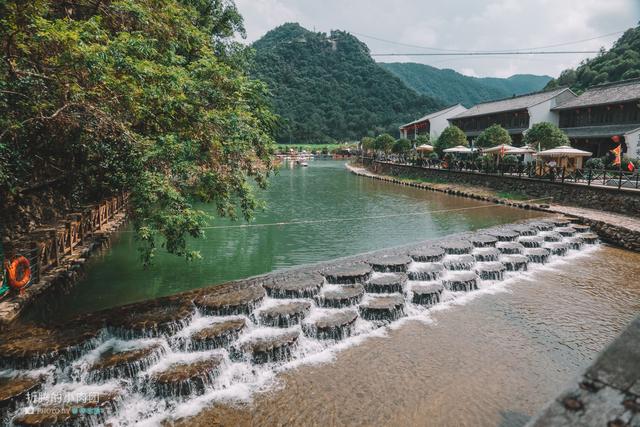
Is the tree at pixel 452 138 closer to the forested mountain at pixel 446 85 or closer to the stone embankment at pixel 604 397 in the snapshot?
the stone embankment at pixel 604 397

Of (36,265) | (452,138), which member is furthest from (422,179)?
(36,265)

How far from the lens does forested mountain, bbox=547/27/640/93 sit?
171 ft

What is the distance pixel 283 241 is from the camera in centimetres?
1758

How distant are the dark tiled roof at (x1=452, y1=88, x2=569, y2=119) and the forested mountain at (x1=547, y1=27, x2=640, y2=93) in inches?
570

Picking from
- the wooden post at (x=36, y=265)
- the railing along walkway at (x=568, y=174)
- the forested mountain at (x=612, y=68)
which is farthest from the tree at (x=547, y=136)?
the forested mountain at (x=612, y=68)

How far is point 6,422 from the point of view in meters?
6.19

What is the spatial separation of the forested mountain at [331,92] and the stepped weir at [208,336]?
3783 inches

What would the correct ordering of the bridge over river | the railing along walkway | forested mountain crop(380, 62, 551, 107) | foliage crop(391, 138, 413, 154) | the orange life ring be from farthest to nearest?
forested mountain crop(380, 62, 551, 107)
foliage crop(391, 138, 413, 154)
the railing along walkway
the orange life ring
the bridge over river

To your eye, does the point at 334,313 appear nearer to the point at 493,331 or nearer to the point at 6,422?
the point at 493,331

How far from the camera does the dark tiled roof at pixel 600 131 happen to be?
31003 mm

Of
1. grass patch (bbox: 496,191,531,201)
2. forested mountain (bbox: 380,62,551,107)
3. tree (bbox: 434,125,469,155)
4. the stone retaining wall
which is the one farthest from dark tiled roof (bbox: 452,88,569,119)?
forested mountain (bbox: 380,62,551,107)

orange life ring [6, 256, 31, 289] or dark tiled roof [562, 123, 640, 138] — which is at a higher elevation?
dark tiled roof [562, 123, 640, 138]

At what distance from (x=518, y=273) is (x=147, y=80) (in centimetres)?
1306

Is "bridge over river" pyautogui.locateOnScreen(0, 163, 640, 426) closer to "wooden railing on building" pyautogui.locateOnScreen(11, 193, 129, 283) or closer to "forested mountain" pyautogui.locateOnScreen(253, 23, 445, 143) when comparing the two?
"wooden railing on building" pyautogui.locateOnScreen(11, 193, 129, 283)
